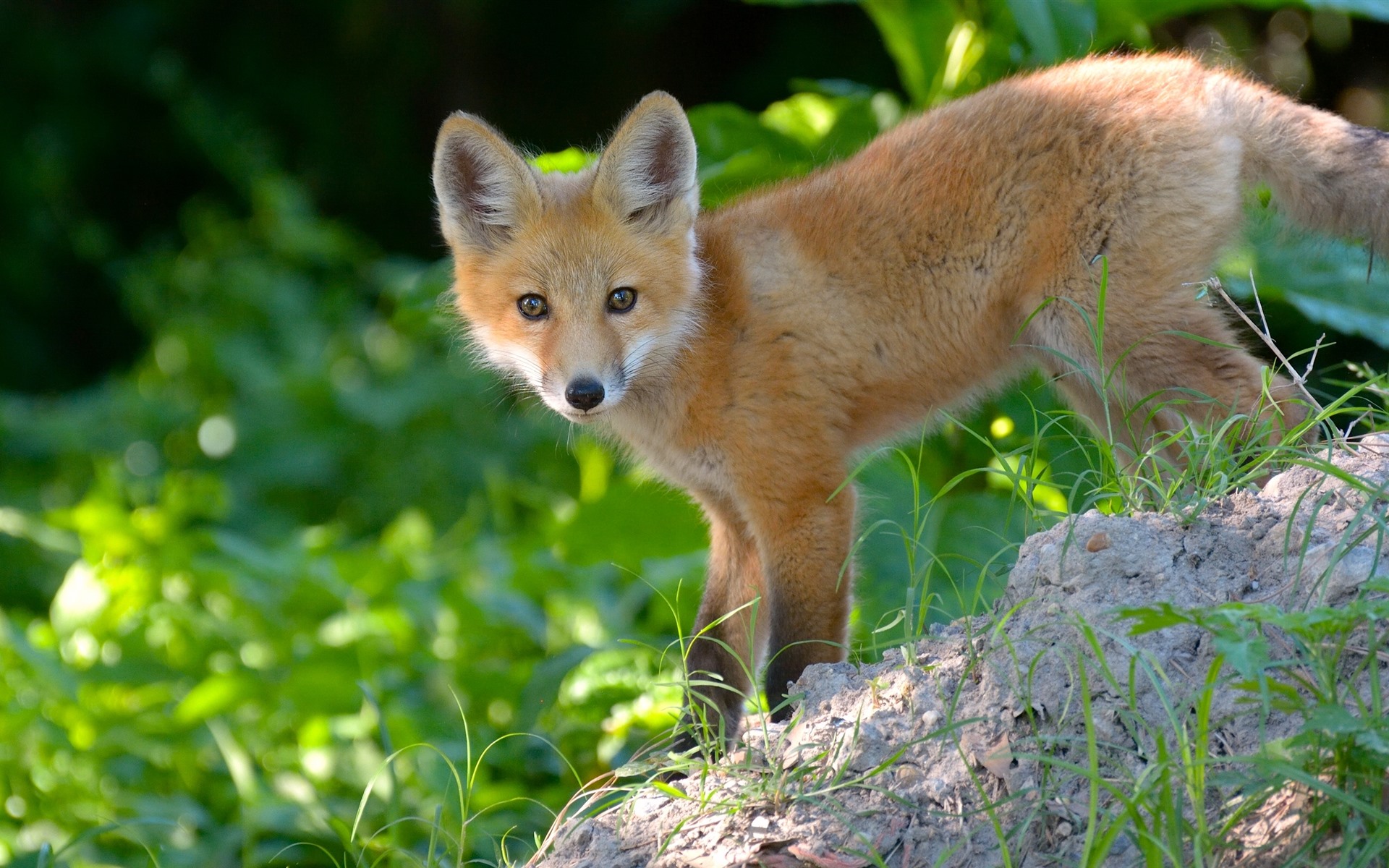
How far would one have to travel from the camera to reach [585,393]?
296 cm

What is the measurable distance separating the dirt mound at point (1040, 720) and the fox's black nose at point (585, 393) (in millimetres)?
1019

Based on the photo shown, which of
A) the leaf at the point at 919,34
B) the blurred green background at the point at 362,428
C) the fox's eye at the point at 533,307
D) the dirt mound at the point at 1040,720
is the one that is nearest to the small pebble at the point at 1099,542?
the dirt mound at the point at 1040,720

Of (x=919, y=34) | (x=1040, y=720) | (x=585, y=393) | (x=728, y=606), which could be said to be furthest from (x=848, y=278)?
(x=1040, y=720)

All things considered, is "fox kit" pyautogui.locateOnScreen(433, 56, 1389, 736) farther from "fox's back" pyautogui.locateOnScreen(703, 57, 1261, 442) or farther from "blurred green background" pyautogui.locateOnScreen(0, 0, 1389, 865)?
"blurred green background" pyautogui.locateOnScreen(0, 0, 1389, 865)

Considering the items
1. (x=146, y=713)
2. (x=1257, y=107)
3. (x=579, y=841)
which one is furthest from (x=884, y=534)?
(x=146, y=713)

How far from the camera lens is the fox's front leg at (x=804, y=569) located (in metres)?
2.91

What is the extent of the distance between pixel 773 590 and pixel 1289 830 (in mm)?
1491

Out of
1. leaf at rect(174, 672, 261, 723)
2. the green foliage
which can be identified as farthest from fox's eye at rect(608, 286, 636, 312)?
leaf at rect(174, 672, 261, 723)

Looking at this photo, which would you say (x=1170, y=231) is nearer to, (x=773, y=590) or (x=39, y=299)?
(x=773, y=590)

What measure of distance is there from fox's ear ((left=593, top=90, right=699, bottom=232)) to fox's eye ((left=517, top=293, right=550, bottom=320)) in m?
0.32

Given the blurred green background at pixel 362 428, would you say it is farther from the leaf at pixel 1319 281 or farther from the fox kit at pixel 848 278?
the fox kit at pixel 848 278

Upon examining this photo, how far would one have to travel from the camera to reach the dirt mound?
1805 millimetres

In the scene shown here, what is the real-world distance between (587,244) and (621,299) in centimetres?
17

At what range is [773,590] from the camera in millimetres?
3004
